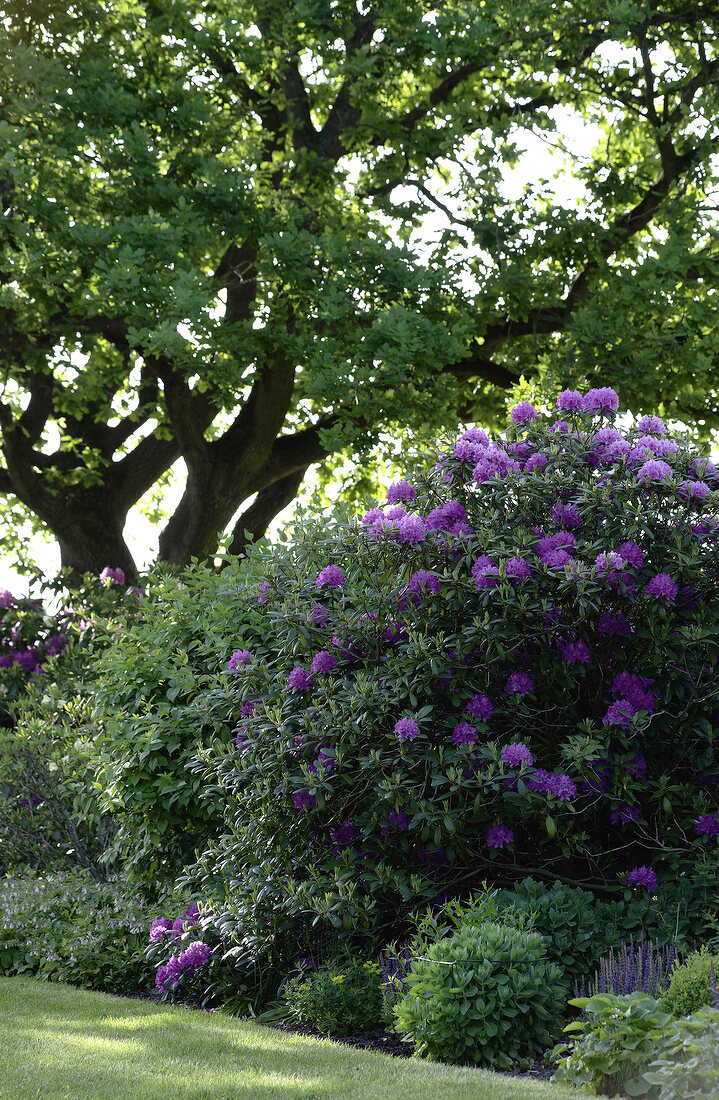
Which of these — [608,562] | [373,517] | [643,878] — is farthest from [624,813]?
[373,517]

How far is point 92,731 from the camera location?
335 inches

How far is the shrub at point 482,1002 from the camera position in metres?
4.63

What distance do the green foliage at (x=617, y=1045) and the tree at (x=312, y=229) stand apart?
7.71 meters

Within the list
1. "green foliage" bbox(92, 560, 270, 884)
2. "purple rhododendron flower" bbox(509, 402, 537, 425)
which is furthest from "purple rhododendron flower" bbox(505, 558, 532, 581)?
"green foliage" bbox(92, 560, 270, 884)

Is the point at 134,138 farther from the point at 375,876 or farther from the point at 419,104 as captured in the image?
the point at 375,876

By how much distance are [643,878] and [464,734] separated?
1187mm

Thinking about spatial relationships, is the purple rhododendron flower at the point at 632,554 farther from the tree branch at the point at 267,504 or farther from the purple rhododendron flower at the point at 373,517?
the tree branch at the point at 267,504

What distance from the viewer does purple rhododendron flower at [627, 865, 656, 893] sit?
221 inches

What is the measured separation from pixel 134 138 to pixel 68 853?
7305mm

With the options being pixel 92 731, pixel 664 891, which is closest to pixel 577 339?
pixel 92 731

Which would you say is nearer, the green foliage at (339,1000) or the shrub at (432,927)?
the shrub at (432,927)

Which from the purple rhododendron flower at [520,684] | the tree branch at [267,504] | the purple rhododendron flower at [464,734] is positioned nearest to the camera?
Result: the purple rhododendron flower at [464,734]

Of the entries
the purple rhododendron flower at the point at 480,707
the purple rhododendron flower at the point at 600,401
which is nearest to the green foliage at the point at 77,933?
the purple rhododendron flower at the point at 480,707

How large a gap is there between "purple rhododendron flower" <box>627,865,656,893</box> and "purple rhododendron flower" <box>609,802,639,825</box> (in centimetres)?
25
